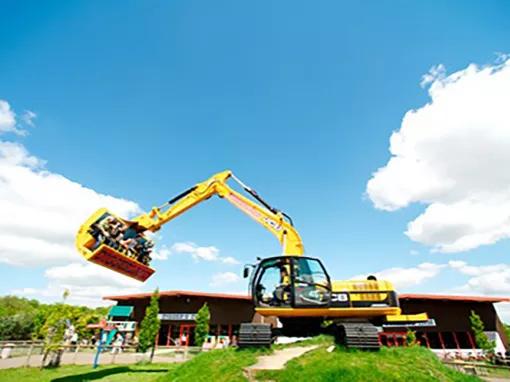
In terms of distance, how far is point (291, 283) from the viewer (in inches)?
301

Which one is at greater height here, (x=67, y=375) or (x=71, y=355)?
(x=71, y=355)

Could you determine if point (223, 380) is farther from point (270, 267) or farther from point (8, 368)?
point (8, 368)

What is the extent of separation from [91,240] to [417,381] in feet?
35.1

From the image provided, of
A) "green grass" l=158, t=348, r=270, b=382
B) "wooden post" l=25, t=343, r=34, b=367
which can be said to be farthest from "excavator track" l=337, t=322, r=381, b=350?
"wooden post" l=25, t=343, r=34, b=367

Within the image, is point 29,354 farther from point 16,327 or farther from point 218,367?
point 16,327

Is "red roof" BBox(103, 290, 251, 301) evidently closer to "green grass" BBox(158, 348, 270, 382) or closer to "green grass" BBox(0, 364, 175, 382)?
"green grass" BBox(0, 364, 175, 382)

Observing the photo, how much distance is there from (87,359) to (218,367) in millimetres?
16271

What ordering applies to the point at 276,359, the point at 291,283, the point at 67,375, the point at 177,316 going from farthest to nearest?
the point at 177,316 → the point at 67,375 → the point at 291,283 → the point at 276,359

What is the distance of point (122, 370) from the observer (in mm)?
14828

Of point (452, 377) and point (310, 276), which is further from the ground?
point (310, 276)

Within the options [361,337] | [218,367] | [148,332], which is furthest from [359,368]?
[148,332]

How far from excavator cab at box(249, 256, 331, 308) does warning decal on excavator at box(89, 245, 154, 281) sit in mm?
5872

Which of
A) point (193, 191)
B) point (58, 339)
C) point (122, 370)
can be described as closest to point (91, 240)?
point (193, 191)

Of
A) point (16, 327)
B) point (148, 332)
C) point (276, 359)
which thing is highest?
point (16, 327)
